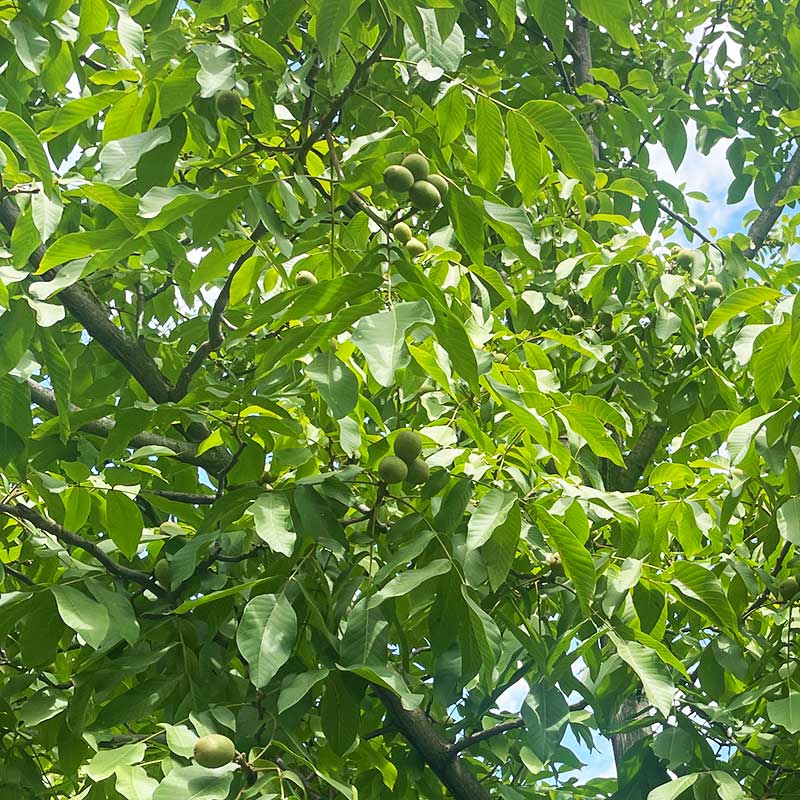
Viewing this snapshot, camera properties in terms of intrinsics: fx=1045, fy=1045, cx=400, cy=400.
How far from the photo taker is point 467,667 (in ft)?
5.60

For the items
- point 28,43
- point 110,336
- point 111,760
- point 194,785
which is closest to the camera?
point 194,785

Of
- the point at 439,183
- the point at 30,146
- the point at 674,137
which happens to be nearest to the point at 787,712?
the point at 439,183

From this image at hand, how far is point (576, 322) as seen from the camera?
3215 millimetres

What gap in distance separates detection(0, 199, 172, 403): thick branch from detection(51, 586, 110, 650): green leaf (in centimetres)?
79

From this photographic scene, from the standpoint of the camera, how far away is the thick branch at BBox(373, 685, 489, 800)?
7.71ft

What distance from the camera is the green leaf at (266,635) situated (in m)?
1.64

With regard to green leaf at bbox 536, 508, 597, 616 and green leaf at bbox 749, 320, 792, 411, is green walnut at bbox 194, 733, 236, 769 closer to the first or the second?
Answer: green leaf at bbox 536, 508, 597, 616

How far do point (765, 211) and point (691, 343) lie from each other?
6.28 feet

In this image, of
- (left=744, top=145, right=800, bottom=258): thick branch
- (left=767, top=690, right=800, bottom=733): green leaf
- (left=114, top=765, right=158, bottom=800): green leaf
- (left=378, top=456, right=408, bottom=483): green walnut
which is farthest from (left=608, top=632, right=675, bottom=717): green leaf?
(left=744, top=145, right=800, bottom=258): thick branch

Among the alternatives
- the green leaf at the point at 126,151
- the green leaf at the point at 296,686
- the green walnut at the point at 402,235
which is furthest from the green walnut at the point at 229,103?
the green leaf at the point at 296,686

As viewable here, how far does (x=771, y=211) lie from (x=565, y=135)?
2.85m

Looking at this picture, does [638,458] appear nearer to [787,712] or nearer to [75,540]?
[787,712]

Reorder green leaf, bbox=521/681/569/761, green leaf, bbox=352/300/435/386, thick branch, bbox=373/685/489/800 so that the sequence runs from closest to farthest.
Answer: green leaf, bbox=352/300/435/386
green leaf, bbox=521/681/569/761
thick branch, bbox=373/685/489/800

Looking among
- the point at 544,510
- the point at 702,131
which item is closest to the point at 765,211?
the point at 702,131
